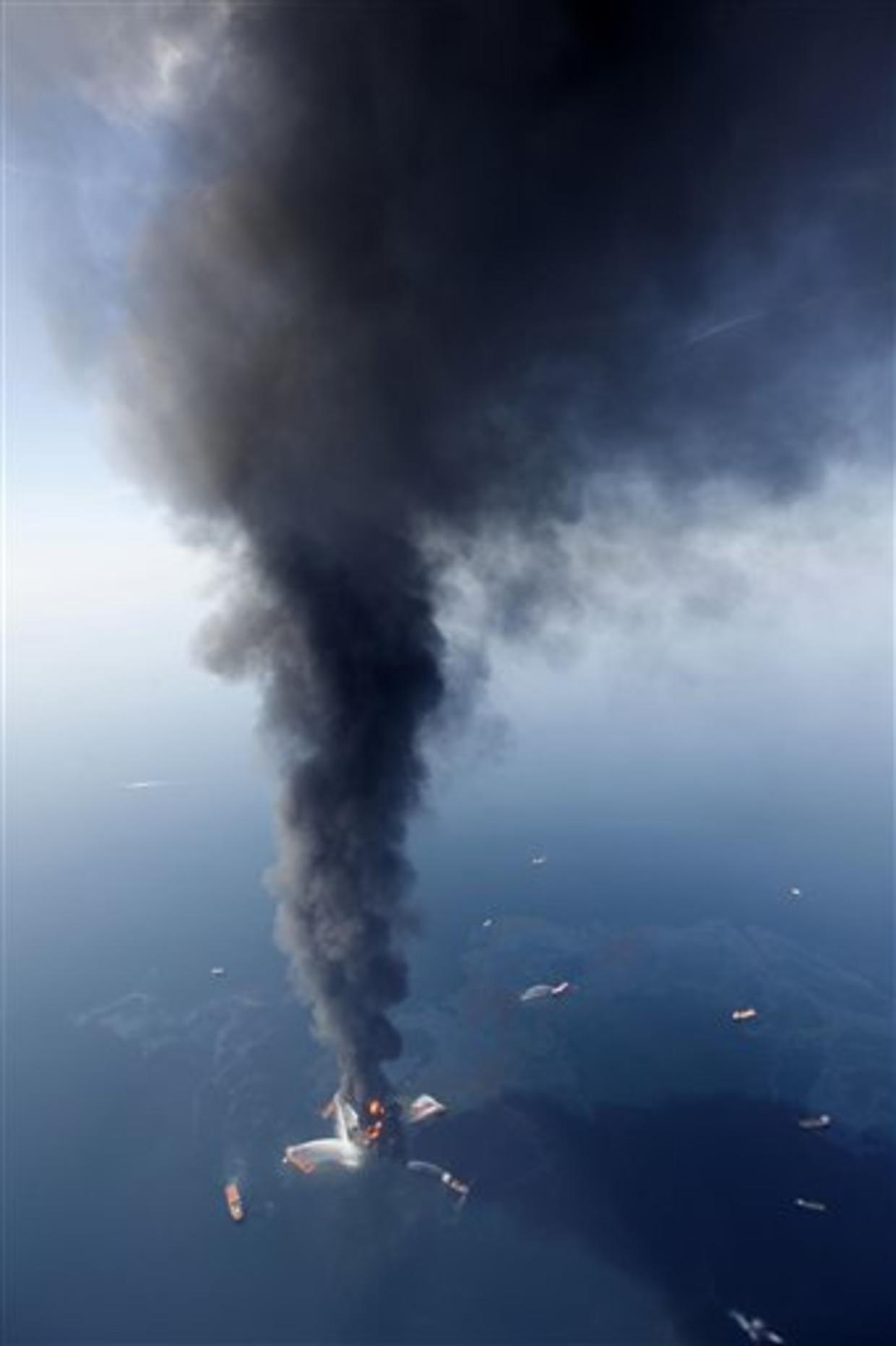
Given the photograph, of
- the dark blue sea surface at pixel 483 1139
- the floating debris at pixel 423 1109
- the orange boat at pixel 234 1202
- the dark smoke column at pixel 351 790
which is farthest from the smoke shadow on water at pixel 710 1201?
the orange boat at pixel 234 1202

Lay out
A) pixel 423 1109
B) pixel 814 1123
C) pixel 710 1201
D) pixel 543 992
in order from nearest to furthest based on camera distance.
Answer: pixel 710 1201 < pixel 423 1109 < pixel 814 1123 < pixel 543 992

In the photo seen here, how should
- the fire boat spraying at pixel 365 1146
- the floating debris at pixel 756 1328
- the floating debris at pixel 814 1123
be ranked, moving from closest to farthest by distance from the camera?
the floating debris at pixel 756 1328, the fire boat spraying at pixel 365 1146, the floating debris at pixel 814 1123

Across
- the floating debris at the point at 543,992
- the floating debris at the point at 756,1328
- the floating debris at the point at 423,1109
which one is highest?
the floating debris at the point at 543,992

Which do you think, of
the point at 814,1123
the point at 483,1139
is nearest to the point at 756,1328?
the point at 814,1123

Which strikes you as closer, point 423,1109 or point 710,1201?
point 710,1201

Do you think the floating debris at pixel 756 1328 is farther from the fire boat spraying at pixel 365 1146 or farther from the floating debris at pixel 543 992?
the floating debris at pixel 543 992

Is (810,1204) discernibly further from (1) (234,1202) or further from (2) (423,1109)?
(1) (234,1202)
